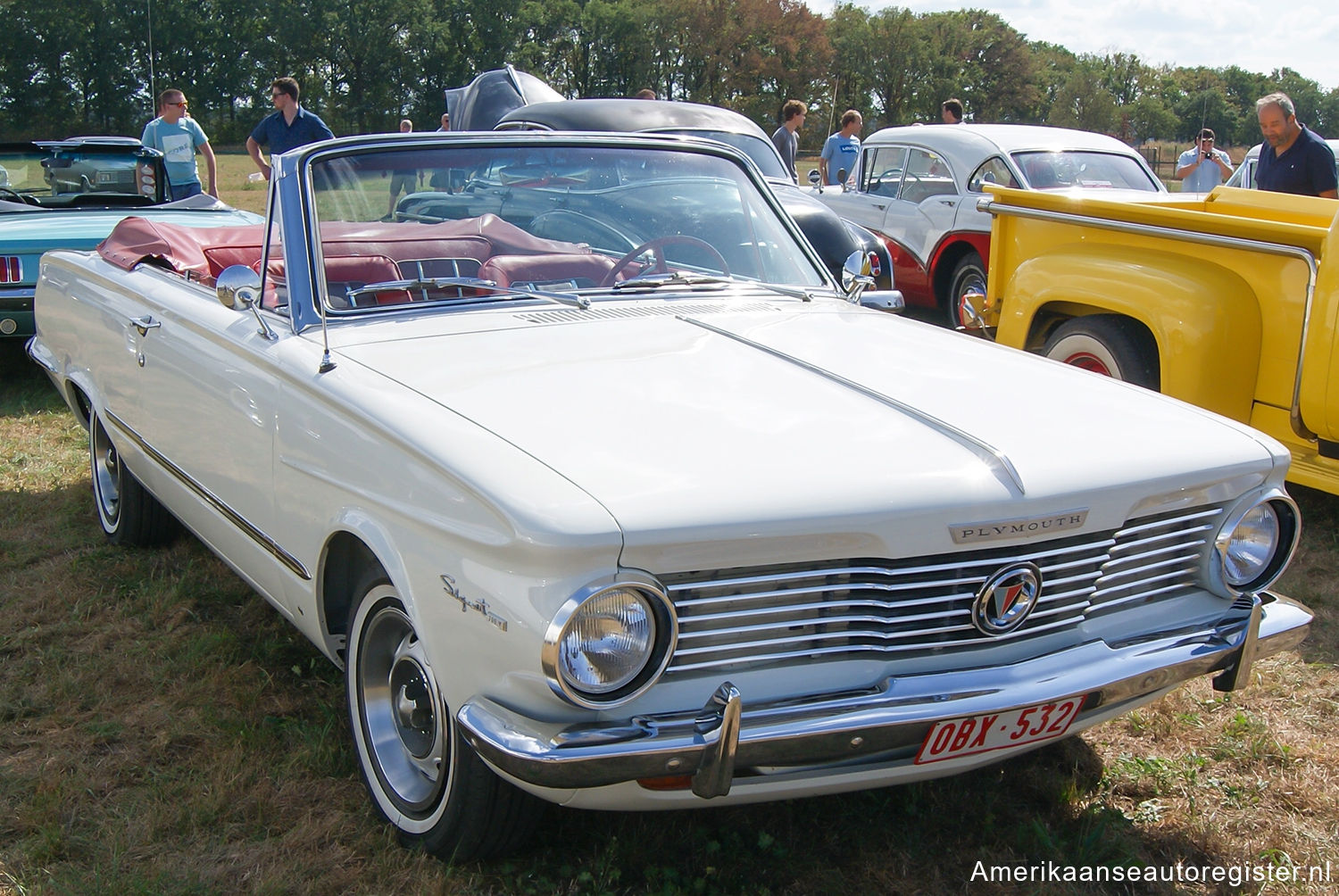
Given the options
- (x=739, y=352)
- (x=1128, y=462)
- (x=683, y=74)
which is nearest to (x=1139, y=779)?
(x=1128, y=462)

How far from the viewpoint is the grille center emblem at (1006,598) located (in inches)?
81.7

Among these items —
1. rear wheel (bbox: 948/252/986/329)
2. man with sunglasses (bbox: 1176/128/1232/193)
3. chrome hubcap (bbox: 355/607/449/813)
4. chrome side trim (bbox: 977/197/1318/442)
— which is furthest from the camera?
man with sunglasses (bbox: 1176/128/1232/193)

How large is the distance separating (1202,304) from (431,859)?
11.4 feet

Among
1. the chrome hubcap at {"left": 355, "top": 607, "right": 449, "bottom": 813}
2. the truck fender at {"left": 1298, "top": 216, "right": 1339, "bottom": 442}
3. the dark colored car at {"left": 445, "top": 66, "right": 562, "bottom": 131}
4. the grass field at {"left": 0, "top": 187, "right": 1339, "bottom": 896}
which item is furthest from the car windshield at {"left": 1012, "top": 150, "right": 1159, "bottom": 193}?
the chrome hubcap at {"left": 355, "top": 607, "right": 449, "bottom": 813}

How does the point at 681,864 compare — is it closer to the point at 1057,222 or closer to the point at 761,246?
the point at 761,246

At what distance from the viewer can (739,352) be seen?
2750 mm

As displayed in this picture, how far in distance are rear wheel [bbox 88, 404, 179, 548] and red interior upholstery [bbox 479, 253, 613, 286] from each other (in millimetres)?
1717

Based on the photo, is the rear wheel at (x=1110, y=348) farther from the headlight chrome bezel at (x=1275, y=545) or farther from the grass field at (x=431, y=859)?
the headlight chrome bezel at (x=1275, y=545)

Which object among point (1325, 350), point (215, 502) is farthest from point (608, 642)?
point (1325, 350)

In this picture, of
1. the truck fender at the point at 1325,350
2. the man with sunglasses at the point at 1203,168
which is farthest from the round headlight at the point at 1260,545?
the man with sunglasses at the point at 1203,168

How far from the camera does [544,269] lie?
318cm

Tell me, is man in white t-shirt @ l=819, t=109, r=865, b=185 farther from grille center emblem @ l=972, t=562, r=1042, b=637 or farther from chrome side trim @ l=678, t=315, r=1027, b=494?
grille center emblem @ l=972, t=562, r=1042, b=637

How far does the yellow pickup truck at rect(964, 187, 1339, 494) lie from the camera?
4.06 meters

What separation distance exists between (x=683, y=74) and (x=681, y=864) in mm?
61629
